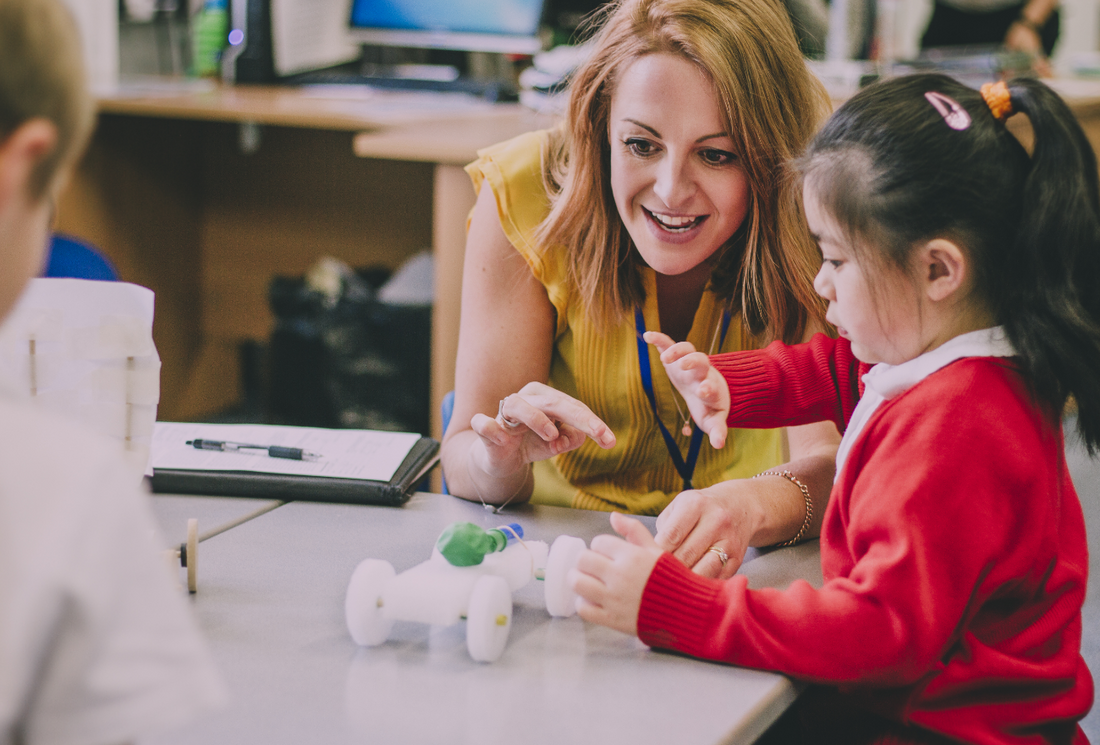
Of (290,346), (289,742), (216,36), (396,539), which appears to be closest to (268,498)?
(396,539)

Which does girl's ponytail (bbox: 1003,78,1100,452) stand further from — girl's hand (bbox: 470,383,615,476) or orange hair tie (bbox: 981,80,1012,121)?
girl's hand (bbox: 470,383,615,476)

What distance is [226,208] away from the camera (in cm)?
303

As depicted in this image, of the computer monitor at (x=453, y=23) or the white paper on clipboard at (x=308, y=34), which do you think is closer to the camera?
the computer monitor at (x=453, y=23)

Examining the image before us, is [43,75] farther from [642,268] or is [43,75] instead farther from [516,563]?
[642,268]

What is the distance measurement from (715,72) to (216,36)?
234 cm

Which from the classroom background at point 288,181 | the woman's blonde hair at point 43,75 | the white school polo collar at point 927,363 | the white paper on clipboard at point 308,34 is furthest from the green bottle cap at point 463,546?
the white paper on clipboard at point 308,34

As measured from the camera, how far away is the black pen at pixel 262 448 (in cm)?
108

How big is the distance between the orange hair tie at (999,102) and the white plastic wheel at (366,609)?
562 millimetres

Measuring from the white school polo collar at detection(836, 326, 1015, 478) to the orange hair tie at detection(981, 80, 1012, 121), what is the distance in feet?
0.52

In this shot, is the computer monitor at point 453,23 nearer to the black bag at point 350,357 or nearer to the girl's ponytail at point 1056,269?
the black bag at point 350,357

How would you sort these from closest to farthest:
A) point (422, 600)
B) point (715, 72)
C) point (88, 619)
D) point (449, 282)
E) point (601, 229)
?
point (88, 619)
point (422, 600)
point (715, 72)
point (601, 229)
point (449, 282)

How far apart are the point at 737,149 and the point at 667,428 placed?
0.35 m

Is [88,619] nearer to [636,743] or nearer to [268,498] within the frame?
[636,743]

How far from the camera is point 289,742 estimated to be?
0.59 metres
